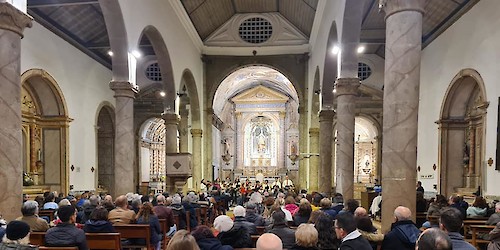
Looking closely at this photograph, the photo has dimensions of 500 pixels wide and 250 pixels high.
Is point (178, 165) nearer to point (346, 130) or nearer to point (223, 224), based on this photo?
point (346, 130)

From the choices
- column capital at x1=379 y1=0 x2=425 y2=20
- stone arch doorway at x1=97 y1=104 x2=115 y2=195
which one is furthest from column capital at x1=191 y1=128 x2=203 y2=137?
column capital at x1=379 y1=0 x2=425 y2=20

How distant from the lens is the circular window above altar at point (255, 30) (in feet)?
66.4

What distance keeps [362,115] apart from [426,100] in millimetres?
6193

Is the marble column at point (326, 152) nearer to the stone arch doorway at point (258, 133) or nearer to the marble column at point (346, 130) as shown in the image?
the marble column at point (346, 130)

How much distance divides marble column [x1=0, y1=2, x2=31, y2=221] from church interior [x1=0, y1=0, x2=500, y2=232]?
0.05 feet

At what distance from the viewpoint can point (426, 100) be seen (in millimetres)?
14031

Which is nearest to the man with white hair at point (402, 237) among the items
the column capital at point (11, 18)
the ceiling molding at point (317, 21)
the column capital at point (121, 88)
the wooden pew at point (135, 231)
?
the wooden pew at point (135, 231)

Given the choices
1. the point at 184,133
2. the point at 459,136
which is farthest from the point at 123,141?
the point at 459,136

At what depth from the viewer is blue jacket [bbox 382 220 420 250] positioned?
3.87 m

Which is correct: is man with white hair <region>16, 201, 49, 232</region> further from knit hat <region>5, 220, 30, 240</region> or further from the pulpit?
the pulpit

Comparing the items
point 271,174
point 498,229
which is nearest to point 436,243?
point 498,229

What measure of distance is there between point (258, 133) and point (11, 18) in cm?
3058

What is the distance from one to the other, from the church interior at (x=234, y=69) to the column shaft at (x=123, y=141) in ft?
0.10

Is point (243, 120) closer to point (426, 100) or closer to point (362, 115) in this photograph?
point (362, 115)
